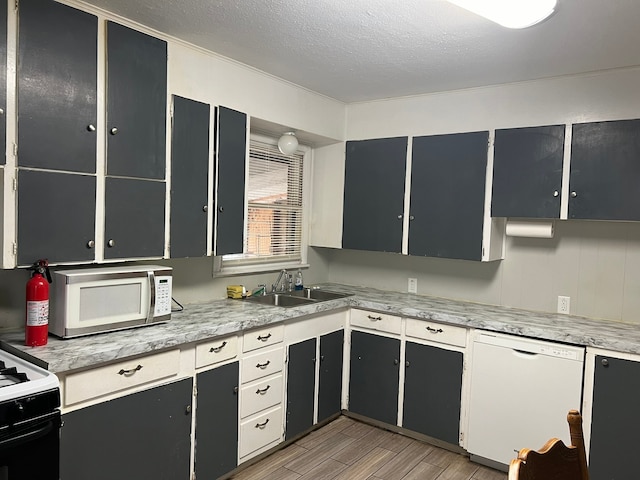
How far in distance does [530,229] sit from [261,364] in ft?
6.58

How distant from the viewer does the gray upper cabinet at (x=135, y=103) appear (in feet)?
7.78

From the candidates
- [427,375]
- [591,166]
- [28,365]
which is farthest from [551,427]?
[28,365]

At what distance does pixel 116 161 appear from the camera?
2.40 m

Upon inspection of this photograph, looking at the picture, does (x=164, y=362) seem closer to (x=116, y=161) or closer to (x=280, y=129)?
(x=116, y=161)

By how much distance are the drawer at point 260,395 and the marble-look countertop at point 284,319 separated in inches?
15.4

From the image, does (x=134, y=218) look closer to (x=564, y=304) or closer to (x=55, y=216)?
(x=55, y=216)

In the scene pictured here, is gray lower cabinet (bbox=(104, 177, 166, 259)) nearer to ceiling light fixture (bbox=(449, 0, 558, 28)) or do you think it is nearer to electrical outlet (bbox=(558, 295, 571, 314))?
ceiling light fixture (bbox=(449, 0, 558, 28))

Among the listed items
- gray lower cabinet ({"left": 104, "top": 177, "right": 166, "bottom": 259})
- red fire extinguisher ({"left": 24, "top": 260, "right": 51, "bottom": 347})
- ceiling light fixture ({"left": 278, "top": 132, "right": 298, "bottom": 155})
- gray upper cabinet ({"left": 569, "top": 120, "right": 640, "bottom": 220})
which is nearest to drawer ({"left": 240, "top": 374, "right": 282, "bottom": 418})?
gray lower cabinet ({"left": 104, "top": 177, "right": 166, "bottom": 259})

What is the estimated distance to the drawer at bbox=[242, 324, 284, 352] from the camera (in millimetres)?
2881

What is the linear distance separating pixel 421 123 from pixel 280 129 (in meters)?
1.08

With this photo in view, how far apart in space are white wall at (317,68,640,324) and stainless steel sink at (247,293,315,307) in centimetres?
91

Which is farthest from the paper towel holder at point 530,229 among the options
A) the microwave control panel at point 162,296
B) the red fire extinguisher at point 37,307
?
the red fire extinguisher at point 37,307

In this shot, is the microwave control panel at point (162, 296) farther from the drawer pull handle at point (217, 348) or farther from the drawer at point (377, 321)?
the drawer at point (377, 321)

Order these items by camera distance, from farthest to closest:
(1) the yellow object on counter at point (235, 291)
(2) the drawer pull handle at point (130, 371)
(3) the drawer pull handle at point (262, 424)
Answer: (1) the yellow object on counter at point (235, 291), (3) the drawer pull handle at point (262, 424), (2) the drawer pull handle at point (130, 371)
